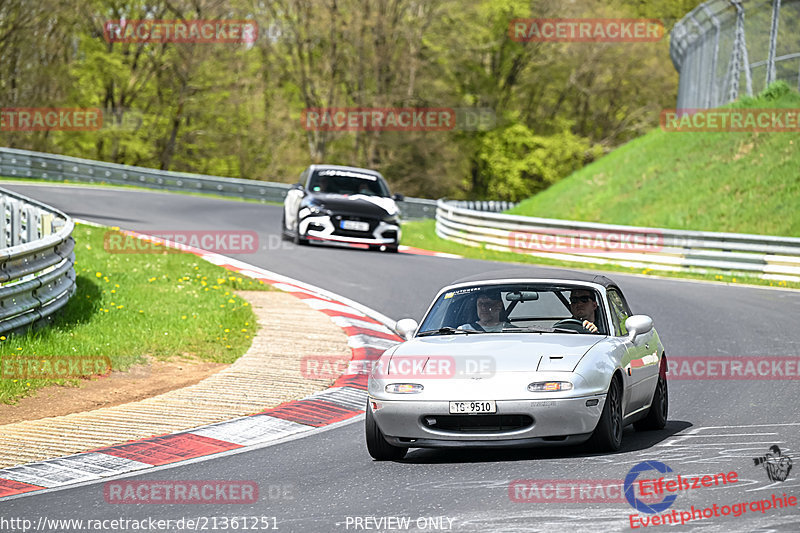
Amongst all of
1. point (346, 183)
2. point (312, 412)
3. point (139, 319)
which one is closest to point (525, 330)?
point (312, 412)

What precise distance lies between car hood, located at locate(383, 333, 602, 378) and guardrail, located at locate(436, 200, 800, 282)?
49.4 ft

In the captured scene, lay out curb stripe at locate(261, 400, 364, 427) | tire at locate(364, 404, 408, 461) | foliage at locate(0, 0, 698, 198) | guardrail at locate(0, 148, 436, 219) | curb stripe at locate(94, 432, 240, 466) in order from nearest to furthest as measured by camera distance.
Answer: tire at locate(364, 404, 408, 461), curb stripe at locate(94, 432, 240, 466), curb stripe at locate(261, 400, 364, 427), guardrail at locate(0, 148, 436, 219), foliage at locate(0, 0, 698, 198)

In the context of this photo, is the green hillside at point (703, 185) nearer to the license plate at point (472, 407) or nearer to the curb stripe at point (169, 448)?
the curb stripe at point (169, 448)

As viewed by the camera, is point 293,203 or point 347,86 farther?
point 347,86

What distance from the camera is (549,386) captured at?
23.5 ft

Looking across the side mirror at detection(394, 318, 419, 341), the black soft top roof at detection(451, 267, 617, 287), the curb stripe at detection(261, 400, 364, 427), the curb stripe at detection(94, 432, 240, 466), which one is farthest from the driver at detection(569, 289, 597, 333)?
the curb stripe at detection(94, 432, 240, 466)

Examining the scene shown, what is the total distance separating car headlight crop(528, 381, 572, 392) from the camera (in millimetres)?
7133

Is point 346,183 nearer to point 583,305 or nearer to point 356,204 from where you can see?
point 356,204

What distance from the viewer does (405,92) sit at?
184 ft

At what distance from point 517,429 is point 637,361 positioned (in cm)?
152

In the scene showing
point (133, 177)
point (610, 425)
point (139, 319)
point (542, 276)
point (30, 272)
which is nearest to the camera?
point (610, 425)

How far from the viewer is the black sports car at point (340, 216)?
75.6 feet

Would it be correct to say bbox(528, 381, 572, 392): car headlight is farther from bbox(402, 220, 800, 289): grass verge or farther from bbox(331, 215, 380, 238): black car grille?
bbox(331, 215, 380, 238): black car grille

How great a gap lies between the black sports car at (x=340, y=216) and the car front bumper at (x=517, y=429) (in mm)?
15816
